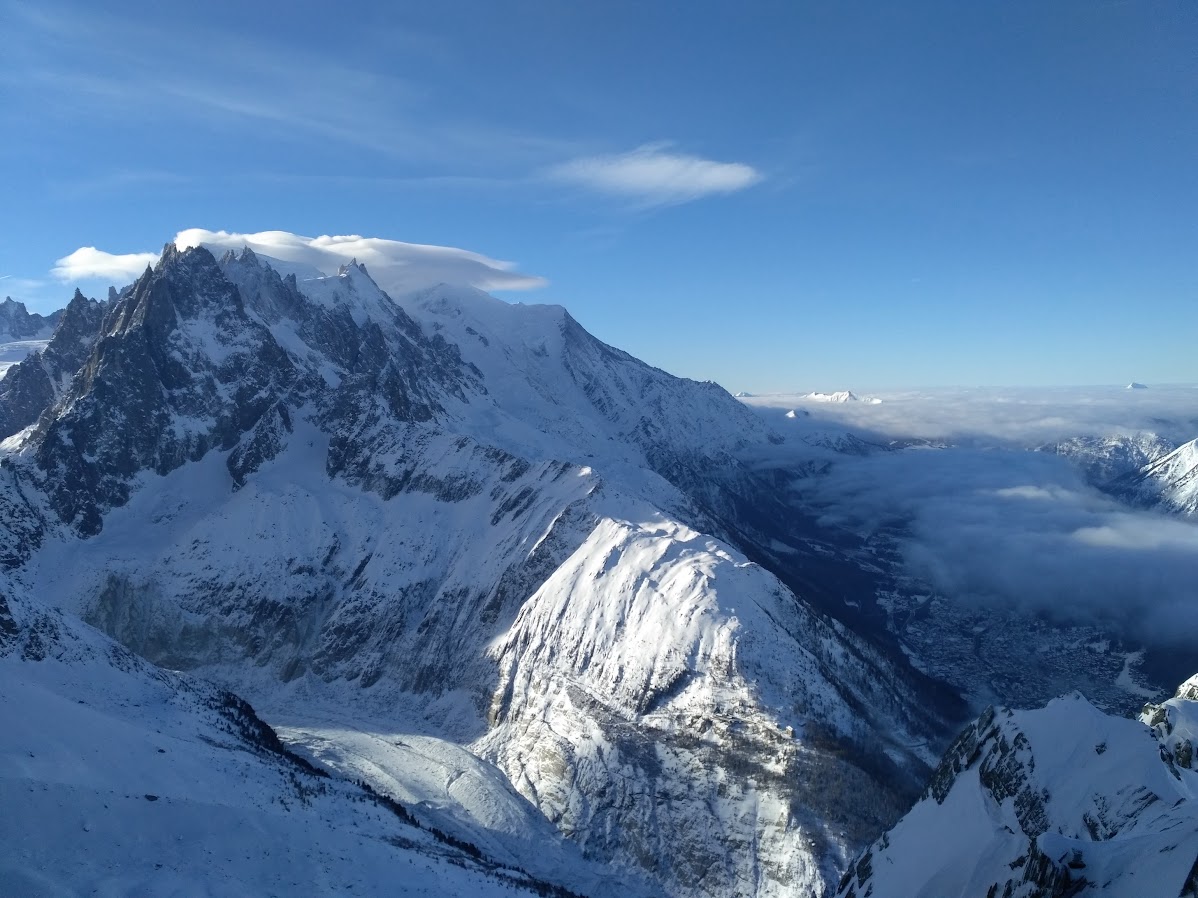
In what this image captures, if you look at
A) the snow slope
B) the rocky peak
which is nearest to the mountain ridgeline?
the rocky peak

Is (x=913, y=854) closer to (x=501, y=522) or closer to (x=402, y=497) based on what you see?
(x=501, y=522)

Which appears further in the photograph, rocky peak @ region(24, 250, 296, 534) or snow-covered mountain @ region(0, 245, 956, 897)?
rocky peak @ region(24, 250, 296, 534)

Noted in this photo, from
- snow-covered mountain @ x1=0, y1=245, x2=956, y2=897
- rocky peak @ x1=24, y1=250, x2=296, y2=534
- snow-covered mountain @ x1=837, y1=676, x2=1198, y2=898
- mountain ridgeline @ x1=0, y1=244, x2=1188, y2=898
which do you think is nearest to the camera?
snow-covered mountain @ x1=837, y1=676, x2=1198, y2=898

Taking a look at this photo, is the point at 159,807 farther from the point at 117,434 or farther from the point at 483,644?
the point at 117,434

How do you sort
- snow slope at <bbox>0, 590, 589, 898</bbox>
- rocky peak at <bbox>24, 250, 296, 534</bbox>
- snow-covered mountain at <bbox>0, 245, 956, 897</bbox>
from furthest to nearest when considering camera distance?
rocky peak at <bbox>24, 250, 296, 534</bbox>, snow-covered mountain at <bbox>0, 245, 956, 897</bbox>, snow slope at <bbox>0, 590, 589, 898</bbox>

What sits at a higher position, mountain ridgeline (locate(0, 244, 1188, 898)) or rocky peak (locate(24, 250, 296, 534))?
rocky peak (locate(24, 250, 296, 534))

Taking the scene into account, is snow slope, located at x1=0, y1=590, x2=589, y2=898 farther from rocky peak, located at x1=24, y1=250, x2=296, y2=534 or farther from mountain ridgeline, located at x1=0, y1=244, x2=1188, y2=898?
rocky peak, located at x1=24, y1=250, x2=296, y2=534

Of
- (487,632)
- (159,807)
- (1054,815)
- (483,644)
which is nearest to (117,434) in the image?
(487,632)
